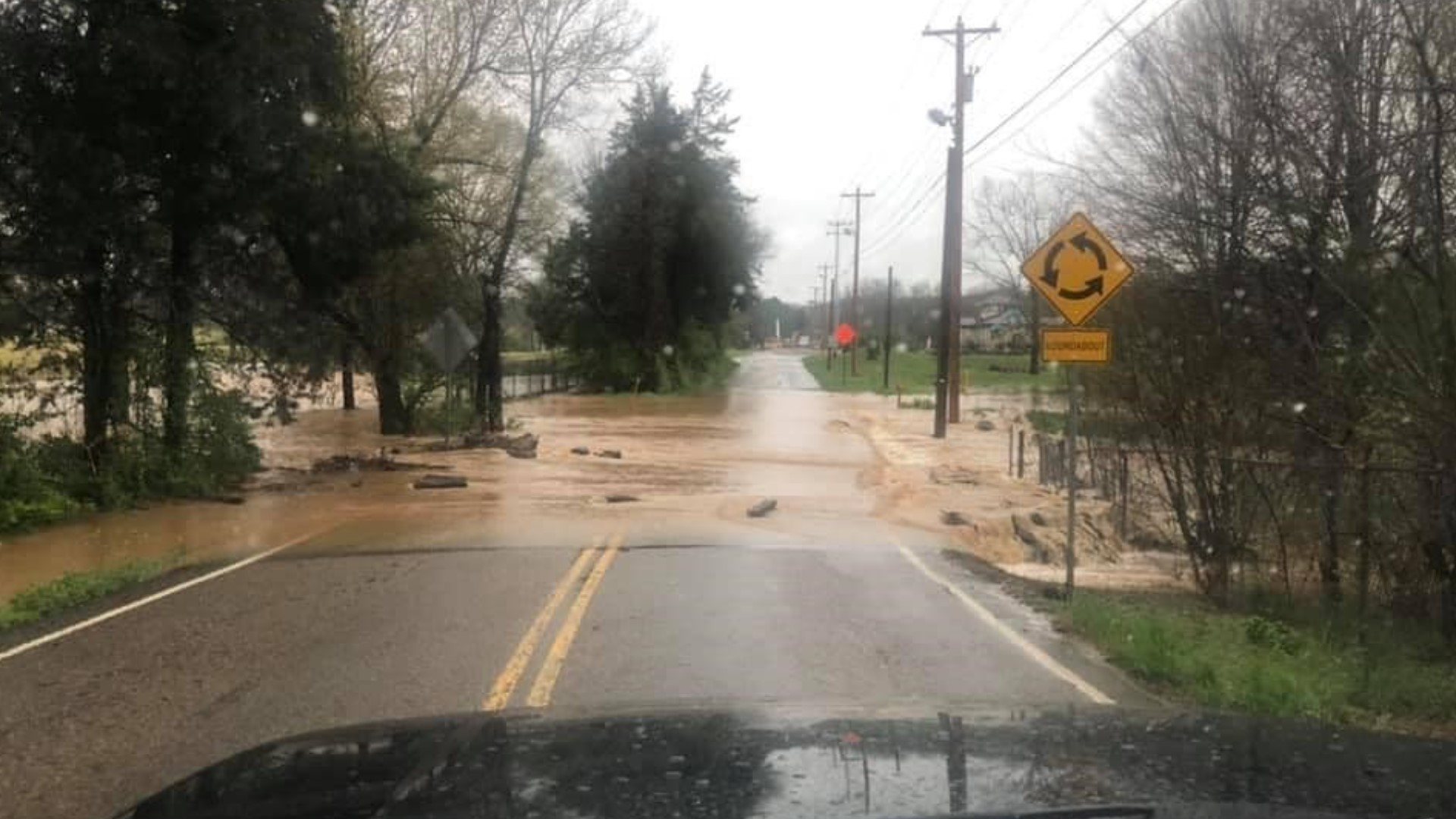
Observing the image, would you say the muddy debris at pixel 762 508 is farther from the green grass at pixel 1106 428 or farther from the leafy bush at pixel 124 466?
the leafy bush at pixel 124 466

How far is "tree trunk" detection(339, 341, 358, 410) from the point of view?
92.4ft

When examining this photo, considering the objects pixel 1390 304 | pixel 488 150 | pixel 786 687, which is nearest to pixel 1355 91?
pixel 1390 304

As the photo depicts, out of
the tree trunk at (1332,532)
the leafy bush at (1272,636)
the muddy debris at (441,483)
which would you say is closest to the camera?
the leafy bush at (1272,636)

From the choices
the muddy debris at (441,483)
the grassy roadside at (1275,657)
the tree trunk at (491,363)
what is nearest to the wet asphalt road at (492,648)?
the grassy roadside at (1275,657)

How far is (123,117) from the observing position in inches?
707

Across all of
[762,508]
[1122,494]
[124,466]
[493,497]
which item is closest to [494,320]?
[493,497]

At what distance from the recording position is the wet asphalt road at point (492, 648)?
6.79m

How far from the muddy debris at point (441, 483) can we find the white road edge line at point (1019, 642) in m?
9.33

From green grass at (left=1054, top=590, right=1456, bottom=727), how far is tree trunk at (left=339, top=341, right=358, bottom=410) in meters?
19.8

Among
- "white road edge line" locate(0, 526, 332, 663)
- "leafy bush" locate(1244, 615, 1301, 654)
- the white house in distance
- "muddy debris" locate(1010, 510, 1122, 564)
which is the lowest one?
"muddy debris" locate(1010, 510, 1122, 564)

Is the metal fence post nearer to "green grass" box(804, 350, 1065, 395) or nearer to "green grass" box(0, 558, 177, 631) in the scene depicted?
"green grass" box(0, 558, 177, 631)

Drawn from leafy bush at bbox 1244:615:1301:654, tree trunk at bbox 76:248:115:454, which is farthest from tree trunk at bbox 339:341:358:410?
leafy bush at bbox 1244:615:1301:654

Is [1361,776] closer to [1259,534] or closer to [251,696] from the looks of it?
[251,696]

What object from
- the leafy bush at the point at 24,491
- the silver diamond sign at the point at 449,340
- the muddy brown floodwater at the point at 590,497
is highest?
the silver diamond sign at the point at 449,340
